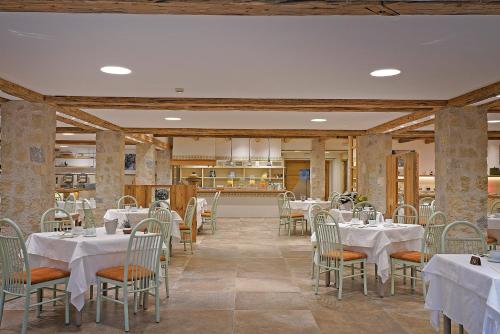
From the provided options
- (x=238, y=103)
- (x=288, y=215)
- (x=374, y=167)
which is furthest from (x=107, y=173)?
(x=374, y=167)

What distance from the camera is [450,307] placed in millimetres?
3568

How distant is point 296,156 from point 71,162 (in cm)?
906

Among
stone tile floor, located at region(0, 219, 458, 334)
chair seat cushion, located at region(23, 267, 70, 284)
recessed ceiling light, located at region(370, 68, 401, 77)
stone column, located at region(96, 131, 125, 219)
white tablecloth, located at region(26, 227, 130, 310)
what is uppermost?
recessed ceiling light, located at region(370, 68, 401, 77)

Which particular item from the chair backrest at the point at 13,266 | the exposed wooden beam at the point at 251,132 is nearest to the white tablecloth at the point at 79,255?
the chair backrest at the point at 13,266

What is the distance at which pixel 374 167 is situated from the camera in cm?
1121

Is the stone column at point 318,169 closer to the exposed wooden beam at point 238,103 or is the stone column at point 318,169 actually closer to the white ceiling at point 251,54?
the exposed wooden beam at point 238,103

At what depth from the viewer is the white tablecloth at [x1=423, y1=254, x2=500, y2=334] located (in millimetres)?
2904

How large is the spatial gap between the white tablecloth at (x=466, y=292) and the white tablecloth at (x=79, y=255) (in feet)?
9.78

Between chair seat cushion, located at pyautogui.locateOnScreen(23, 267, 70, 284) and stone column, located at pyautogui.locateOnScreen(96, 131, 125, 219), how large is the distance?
6.32m

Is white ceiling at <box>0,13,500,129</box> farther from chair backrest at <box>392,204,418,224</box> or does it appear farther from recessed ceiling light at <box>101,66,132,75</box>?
chair backrest at <box>392,204,418,224</box>

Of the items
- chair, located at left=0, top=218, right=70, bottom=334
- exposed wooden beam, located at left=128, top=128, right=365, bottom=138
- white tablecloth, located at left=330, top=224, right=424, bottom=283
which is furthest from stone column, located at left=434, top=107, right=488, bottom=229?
chair, located at left=0, top=218, right=70, bottom=334

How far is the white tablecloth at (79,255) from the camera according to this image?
437 centimetres

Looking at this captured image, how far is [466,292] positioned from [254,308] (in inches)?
93.0

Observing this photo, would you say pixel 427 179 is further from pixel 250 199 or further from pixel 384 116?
pixel 384 116
